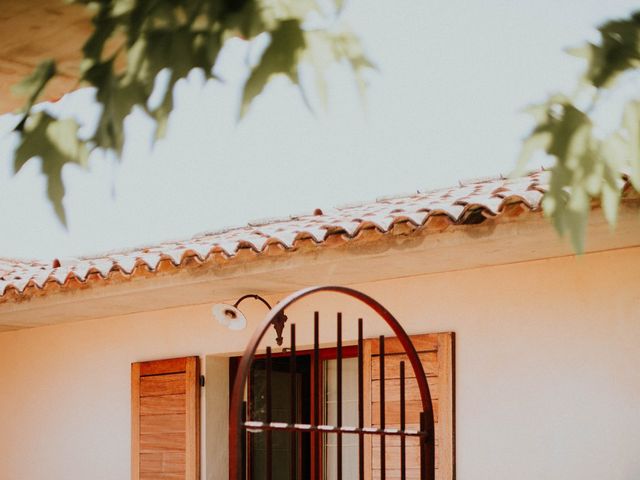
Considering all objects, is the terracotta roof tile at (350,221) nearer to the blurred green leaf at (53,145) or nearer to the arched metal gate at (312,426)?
the arched metal gate at (312,426)

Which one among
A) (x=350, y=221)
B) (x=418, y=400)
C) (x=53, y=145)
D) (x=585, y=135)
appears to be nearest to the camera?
(x=585, y=135)

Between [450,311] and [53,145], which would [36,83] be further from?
[450,311]

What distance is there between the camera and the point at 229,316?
7.54 metres

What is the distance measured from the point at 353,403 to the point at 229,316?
1080 millimetres

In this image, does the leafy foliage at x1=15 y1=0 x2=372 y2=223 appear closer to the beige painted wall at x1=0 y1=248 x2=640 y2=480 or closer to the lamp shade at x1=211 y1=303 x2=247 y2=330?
the beige painted wall at x1=0 y1=248 x2=640 y2=480

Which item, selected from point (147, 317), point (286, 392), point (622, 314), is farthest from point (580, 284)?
point (147, 317)

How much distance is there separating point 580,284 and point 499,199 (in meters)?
1.09

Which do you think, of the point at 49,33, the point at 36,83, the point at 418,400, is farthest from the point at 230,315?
the point at 36,83

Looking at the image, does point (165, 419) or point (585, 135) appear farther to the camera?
point (165, 419)

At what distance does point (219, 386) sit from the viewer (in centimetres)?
834

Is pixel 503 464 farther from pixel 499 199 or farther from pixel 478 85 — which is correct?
pixel 478 85

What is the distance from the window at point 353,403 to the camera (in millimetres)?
6777

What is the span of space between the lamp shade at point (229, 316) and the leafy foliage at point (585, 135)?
5.38 meters

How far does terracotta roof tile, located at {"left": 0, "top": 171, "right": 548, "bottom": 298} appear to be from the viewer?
5.60m
